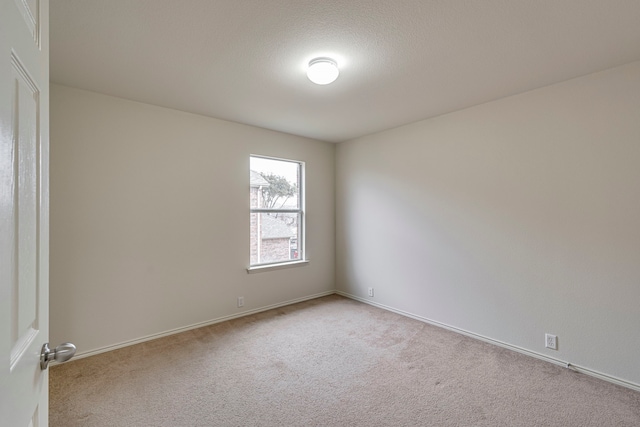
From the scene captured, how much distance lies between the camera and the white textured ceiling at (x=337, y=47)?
1.71 meters

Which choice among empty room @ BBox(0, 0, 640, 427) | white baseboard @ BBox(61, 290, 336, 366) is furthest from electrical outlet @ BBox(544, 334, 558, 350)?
white baseboard @ BBox(61, 290, 336, 366)

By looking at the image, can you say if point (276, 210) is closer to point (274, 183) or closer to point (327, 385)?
point (274, 183)

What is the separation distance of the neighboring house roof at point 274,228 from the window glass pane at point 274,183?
6.7 inches

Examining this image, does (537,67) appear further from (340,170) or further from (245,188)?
(245,188)

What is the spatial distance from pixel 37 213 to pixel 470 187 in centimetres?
337

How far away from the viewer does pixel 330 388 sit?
2.24 metres

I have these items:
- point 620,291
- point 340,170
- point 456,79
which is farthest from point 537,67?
point 340,170

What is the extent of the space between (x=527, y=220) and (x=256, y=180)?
3077 mm

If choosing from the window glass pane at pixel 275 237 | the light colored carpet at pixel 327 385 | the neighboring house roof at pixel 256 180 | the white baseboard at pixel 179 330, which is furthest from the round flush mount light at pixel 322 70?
the white baseboard at pixel 179 330

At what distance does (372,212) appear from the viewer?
420 cm

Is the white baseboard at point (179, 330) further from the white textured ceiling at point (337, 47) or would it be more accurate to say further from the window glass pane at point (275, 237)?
the white textured ceiling at point (337, 47)

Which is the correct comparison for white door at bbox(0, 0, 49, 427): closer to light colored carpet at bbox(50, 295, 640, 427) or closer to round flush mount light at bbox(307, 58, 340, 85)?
light colored carpet at bbox(50, 295, 640, 427)

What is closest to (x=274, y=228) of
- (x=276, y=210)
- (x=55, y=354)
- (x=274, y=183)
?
(x=276, y=210)

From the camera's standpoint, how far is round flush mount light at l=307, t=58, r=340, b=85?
2203 millimetres
